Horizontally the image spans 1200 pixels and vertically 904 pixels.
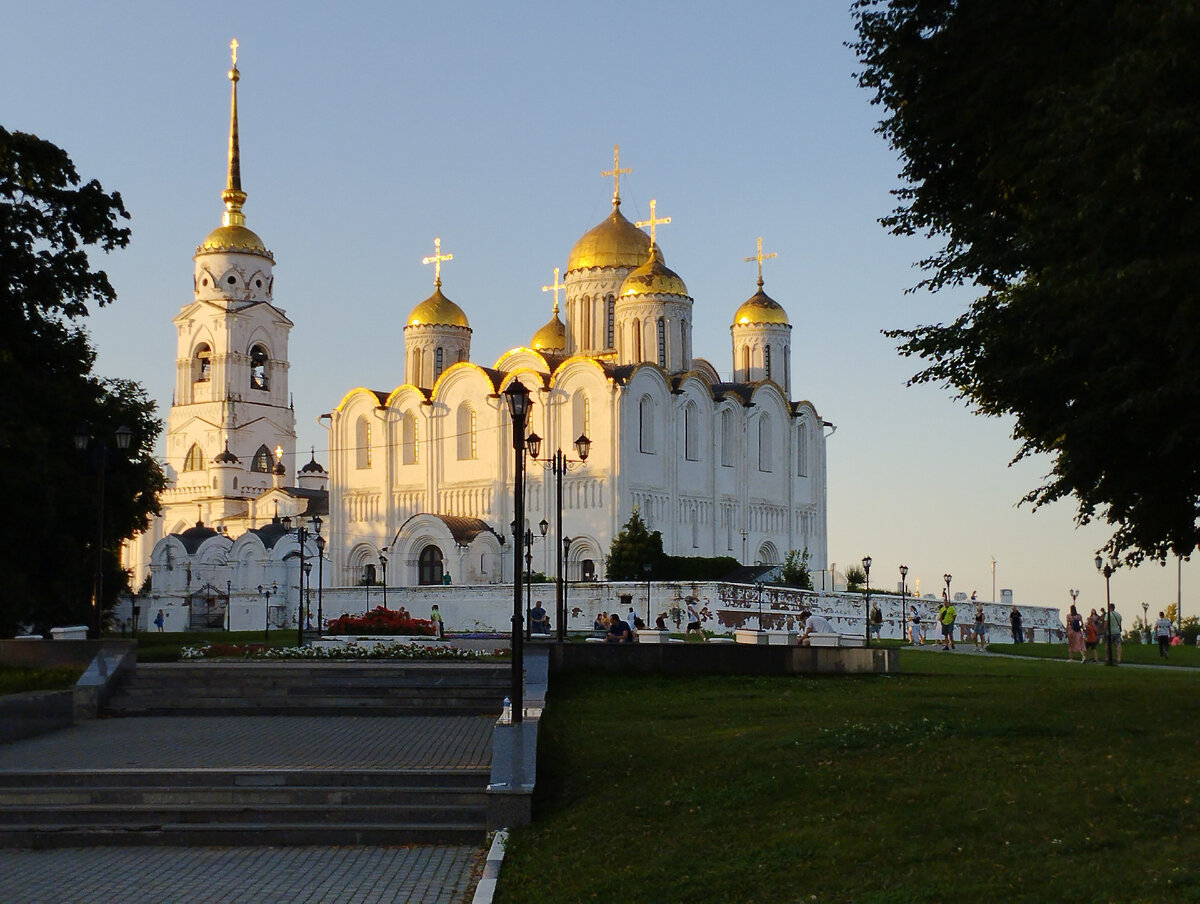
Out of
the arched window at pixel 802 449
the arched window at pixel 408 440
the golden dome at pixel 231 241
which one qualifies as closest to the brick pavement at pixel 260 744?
the arched window at pixel 408 440

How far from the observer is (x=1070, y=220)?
1312cm

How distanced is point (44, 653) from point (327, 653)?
719 centimetres

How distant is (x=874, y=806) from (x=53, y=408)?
66.5 feet

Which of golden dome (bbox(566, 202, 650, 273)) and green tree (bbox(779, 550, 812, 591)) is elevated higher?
golden dome (bbox(566, 202, 650, 273))

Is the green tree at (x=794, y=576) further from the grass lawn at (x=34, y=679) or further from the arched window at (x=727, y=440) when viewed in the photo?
the grass lawn at (x=34, y=679)

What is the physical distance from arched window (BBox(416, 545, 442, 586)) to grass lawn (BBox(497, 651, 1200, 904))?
1815 inches

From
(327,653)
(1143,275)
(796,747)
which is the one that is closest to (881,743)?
(796,747)

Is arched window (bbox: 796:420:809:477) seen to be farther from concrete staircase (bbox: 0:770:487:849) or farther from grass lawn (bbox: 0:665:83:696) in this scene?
concrete staircase (bbox: 0:770:487:849)

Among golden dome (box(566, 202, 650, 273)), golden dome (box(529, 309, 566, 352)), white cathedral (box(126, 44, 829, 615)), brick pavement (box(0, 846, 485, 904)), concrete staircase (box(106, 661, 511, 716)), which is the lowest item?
brick pavement (box(0, 846, 485, 904))

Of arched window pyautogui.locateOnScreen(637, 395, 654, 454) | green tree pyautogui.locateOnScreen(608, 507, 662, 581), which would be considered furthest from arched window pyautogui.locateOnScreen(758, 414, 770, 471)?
green tree pyautogui.locateOnScreen(608, 507, 662, 581)

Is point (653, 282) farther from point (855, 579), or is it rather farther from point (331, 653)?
point (331, 653)

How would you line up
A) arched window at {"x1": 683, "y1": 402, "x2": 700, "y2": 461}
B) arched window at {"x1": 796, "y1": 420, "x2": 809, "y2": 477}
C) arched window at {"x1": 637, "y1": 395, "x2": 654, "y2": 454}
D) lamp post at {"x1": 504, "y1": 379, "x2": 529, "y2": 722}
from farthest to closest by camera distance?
arched window at {"x1": 796, "y1": 420, "x2": 809, "y2": 477}, arched window at {"x1": 683, "y1": 402, "x2": 700, "y2": 461}, arched window at {"x1": 637, "y1": 395, "x2": 654, "y2": 454}, lamp post at {"x1": 504, "y1": 379, "x2": 529, "y2": 722}

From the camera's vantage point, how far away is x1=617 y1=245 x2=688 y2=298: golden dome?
6288 centimetres

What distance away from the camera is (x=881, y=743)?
13047mm
